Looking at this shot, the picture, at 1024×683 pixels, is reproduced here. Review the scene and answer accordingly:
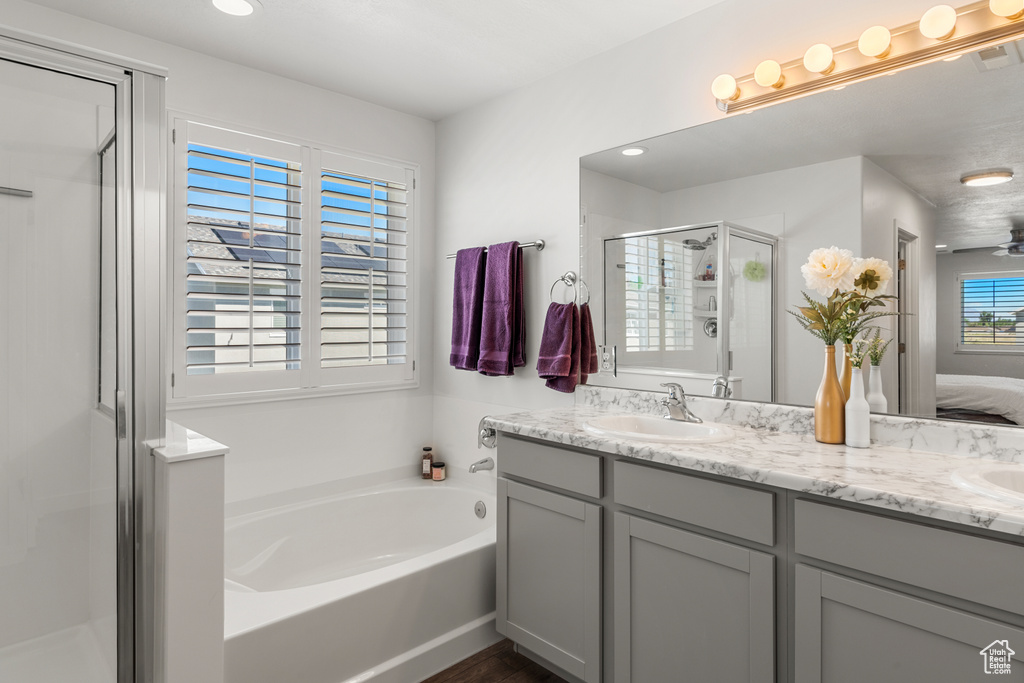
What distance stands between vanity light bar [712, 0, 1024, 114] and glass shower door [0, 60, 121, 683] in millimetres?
1971

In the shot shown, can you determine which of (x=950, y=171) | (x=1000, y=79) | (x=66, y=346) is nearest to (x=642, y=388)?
(x=950, y=171)

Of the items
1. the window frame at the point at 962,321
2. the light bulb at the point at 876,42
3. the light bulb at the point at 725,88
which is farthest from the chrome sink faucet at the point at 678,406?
the light bulb at the point at 876,42

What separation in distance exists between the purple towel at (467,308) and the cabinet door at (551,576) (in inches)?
37.7

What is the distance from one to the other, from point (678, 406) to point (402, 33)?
189 centimetres

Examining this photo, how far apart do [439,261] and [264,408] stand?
127 cm

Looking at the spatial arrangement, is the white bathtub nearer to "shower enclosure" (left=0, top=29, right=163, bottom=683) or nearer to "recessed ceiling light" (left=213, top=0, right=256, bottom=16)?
"shower enclosure" (left=0, top=29, right=163, bottom=683)

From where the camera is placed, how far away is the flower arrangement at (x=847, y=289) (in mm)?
Answer: 1679

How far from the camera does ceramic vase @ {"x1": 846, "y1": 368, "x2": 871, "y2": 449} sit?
161 centimetres

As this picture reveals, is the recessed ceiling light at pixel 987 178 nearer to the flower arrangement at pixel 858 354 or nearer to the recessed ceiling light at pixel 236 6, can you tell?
the flower arrangement at pixel 858 354

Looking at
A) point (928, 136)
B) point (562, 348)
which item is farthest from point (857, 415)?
point (562, 348)

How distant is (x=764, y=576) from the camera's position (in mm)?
1404

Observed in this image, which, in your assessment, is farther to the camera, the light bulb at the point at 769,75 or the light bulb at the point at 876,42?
the light bulb at the point at 769,75

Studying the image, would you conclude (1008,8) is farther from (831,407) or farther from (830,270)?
(831,407)

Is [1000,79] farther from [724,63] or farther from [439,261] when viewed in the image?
[439,261]
